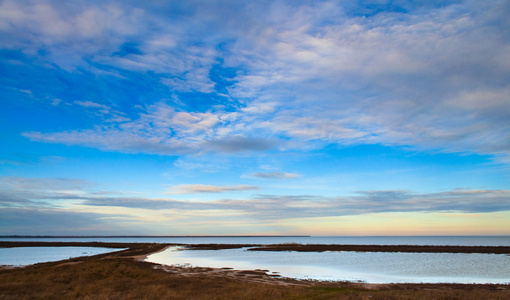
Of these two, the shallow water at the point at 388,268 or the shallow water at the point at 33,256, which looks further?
the shallow water at the point at 33,256

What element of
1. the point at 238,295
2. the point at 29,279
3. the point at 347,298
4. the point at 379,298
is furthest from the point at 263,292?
the point at 29,279

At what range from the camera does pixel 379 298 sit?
19.1m

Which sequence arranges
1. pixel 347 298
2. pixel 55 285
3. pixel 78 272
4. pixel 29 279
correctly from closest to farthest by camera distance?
1. pixel 347 298
2. pixel 55 285
3. pixel 29 279
4. pixel 78 272

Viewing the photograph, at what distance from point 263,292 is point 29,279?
20.3 meters

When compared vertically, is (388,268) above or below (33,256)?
above

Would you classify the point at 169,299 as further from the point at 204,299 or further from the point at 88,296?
the point at 88,296

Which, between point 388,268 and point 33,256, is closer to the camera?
point 388,268

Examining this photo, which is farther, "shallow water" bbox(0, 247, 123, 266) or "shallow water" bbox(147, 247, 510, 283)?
"shallow water" bbox(0, 247, 123, 266)

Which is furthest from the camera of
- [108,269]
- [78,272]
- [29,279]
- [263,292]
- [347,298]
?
[108,269]

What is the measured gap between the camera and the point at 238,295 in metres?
21.1

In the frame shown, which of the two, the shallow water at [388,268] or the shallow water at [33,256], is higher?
the shallow water at [388,268]

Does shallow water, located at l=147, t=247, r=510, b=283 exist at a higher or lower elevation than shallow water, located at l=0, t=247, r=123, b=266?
higher

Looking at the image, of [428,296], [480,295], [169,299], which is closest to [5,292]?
[169,299]

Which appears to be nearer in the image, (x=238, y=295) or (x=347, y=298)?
(x=347, y=298)
